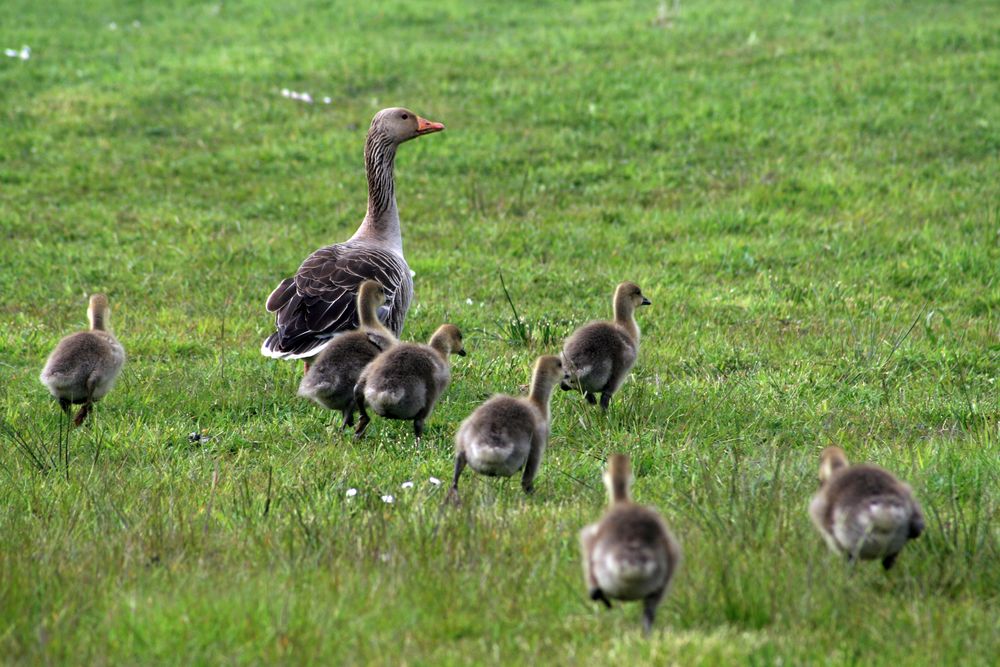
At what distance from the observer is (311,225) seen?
1453 centimetres

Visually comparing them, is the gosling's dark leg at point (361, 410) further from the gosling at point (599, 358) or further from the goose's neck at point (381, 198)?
the goose's neck at point (381, 198)

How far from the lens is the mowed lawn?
4.62m

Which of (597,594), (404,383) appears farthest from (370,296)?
(597,594)

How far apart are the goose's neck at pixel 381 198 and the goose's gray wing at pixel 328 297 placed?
2.11 ft

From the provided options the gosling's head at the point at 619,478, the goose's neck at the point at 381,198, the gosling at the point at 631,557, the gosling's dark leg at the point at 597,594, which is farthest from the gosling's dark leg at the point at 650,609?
the goose's neck at the point at 381,198

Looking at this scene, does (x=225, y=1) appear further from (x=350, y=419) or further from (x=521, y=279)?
(x=350, y=419)

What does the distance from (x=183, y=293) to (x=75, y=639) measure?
806 centimetres

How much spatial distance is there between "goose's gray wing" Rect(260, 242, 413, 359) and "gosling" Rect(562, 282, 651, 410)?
1769 millimetres

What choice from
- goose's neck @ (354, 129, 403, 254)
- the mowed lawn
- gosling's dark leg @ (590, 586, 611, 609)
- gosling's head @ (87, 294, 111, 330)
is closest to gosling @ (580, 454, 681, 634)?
gosling's dark leg @ (590, 586, 611, 609)

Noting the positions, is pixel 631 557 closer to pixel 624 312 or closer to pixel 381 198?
pixel 624 312

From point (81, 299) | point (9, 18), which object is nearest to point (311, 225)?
point (81, 299)

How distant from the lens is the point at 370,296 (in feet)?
27.7

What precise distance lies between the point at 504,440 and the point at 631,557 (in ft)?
5.98

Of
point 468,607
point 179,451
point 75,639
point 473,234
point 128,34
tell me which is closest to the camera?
point 75,639
